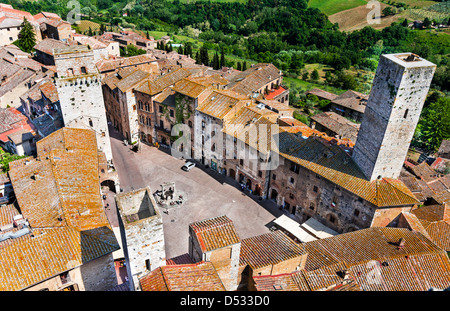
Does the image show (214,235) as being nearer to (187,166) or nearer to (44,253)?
(44,253)

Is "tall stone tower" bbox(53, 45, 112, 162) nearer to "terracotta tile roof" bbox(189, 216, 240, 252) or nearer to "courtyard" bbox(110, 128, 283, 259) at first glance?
"courtyard" bbox(110, 128, 283, 259)

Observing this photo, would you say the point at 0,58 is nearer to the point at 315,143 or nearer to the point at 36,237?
the point at 36,237

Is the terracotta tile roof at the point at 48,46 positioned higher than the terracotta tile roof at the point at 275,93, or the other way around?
the terracotta tile roof at the point at 48,46

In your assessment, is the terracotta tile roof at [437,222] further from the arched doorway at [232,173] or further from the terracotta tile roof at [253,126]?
the arched doorway at [232,173]

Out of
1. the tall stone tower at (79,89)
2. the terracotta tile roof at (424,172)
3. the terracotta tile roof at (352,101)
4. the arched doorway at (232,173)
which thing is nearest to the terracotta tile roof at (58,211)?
the tall stone tower at (79,89)

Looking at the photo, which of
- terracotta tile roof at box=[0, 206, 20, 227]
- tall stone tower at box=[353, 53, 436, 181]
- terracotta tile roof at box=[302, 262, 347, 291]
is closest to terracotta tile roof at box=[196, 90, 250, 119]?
tall stone tower at box=[353, 53, 436, 181]

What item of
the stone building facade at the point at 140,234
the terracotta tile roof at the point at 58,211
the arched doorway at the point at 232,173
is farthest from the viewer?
the arched doorway at the point at 232,173
